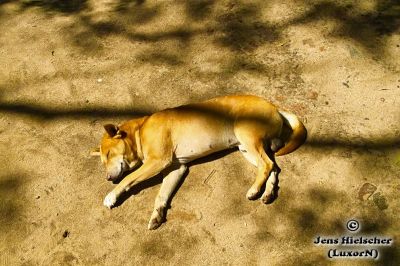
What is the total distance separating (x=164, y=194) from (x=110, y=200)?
0.53 meters

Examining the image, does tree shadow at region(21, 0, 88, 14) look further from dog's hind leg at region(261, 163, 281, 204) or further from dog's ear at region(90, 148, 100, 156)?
dog's hind leg at region(261, 163, 281, 204)

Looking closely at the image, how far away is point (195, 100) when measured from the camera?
5129 mm

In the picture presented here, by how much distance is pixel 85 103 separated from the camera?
526 cm

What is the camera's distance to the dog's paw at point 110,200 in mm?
4223

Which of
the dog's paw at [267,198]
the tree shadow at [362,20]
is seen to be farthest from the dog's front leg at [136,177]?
the tree shadow at [362,20]

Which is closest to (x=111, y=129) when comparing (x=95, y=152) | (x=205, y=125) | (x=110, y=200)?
(x=95, y=152)

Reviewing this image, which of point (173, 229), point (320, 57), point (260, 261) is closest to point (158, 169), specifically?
point (173, 229)

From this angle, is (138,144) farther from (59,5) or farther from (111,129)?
(59,5)

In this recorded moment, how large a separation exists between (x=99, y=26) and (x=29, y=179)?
2717mm

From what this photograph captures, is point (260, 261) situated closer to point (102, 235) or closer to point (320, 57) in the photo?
point (102, 235)

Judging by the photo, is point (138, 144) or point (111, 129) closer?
point (111, 129)

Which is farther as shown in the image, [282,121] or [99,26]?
[99,26]

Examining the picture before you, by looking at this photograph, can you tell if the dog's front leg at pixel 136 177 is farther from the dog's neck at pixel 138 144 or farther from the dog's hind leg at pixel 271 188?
the dog's hind leg at pixel 271 188

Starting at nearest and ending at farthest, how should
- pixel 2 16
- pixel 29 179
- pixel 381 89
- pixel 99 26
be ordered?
pixel 29 179 < pixel 381 89 < pixel 99 26 < pixel 2 16
